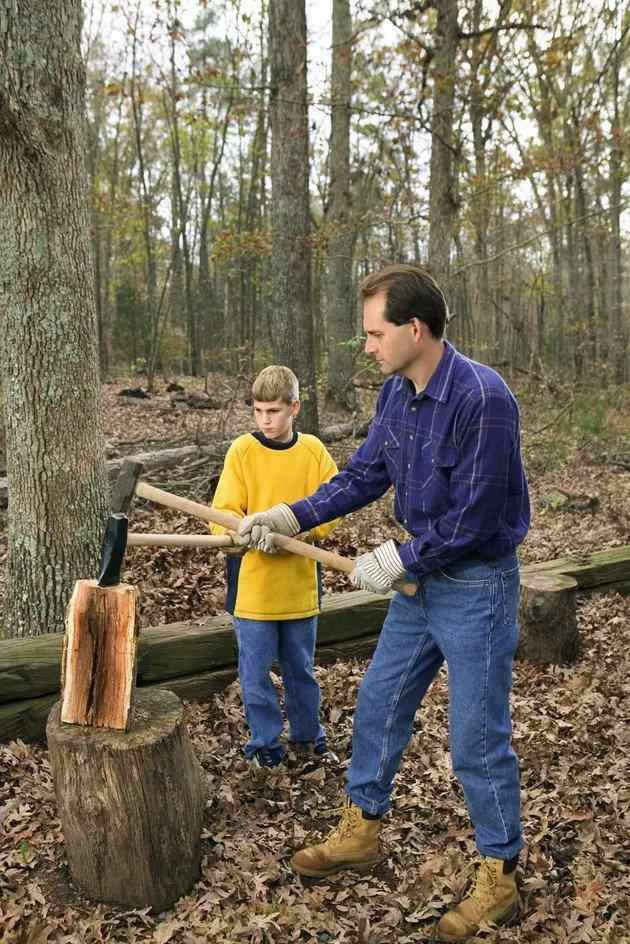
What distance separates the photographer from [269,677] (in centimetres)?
388

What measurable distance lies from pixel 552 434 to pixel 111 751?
10343 mm

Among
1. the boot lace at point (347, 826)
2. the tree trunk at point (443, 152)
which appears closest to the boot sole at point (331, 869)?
the boot lace at point (347, 826)

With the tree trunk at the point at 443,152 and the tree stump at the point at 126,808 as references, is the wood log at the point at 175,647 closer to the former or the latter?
the tree stump at the point at 126,808

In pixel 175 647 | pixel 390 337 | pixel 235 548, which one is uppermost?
pixel 390 337

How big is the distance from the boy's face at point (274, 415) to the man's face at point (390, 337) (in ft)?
3.13

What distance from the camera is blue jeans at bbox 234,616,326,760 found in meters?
3.80

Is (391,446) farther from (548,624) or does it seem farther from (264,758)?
(548,624)

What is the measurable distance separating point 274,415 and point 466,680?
5.30 feet

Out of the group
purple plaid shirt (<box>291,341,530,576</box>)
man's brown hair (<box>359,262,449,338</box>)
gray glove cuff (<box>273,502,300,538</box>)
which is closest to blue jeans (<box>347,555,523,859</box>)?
purple plaid shirt (<box>291,341,530,576</box>)

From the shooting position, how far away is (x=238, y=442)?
150 inches

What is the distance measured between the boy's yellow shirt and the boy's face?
94mm

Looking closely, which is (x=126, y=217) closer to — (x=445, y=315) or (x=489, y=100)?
(x=489, y=100)

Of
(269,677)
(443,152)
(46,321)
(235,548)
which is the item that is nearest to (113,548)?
(235,548)

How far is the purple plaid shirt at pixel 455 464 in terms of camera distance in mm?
2656
